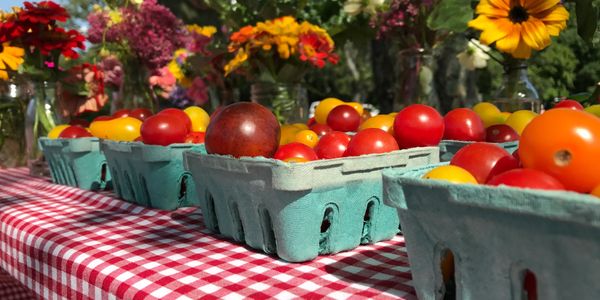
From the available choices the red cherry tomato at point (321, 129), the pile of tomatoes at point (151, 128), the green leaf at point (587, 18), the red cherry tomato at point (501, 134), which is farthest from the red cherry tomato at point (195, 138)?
the green leaf at point (587, 18)

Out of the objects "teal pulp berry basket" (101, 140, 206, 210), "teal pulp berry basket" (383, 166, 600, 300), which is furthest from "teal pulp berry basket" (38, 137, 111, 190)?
"teal pulp berry basket" (383, 166, 600, 300)

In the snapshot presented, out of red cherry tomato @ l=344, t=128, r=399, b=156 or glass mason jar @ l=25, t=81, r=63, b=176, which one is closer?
red cherry tomato @ l=344, t=128, r=399, b=156

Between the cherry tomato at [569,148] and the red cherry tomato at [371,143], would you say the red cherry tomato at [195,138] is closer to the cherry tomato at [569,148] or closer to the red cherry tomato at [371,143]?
the red cherry tomato at [371,143]

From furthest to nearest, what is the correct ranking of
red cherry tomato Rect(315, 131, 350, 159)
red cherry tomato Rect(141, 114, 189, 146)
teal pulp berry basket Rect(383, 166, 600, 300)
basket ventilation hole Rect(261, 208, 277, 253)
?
red cherry tomato Rect(141, 114, 189, 146)
red cherry tomato Rect(315, 131, 350, 159)
basket ventilation hole Rect(261, 208, 277, 253)
teal pulp berry basket Rect(383, 166, 600, 300)

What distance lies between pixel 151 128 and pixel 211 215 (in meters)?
0.31

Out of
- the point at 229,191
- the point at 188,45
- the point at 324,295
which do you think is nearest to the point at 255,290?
the point at 324,295

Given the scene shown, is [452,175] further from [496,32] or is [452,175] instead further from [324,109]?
[324,109]

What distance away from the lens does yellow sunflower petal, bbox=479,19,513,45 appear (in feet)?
4.02

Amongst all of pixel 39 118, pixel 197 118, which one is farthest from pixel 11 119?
pixel 197 118

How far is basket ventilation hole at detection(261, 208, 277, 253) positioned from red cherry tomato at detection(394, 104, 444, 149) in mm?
325

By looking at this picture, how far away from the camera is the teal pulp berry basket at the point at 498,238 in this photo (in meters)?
0.49

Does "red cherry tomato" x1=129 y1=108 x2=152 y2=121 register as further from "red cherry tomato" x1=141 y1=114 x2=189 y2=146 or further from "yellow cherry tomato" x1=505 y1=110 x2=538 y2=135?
"yellow cherry tomato" x1=505 y1=110 x2=538 y2=135

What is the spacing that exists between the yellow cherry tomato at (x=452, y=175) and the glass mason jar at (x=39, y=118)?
1.58 m

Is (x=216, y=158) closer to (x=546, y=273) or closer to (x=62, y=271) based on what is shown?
(x=62, y=271)
